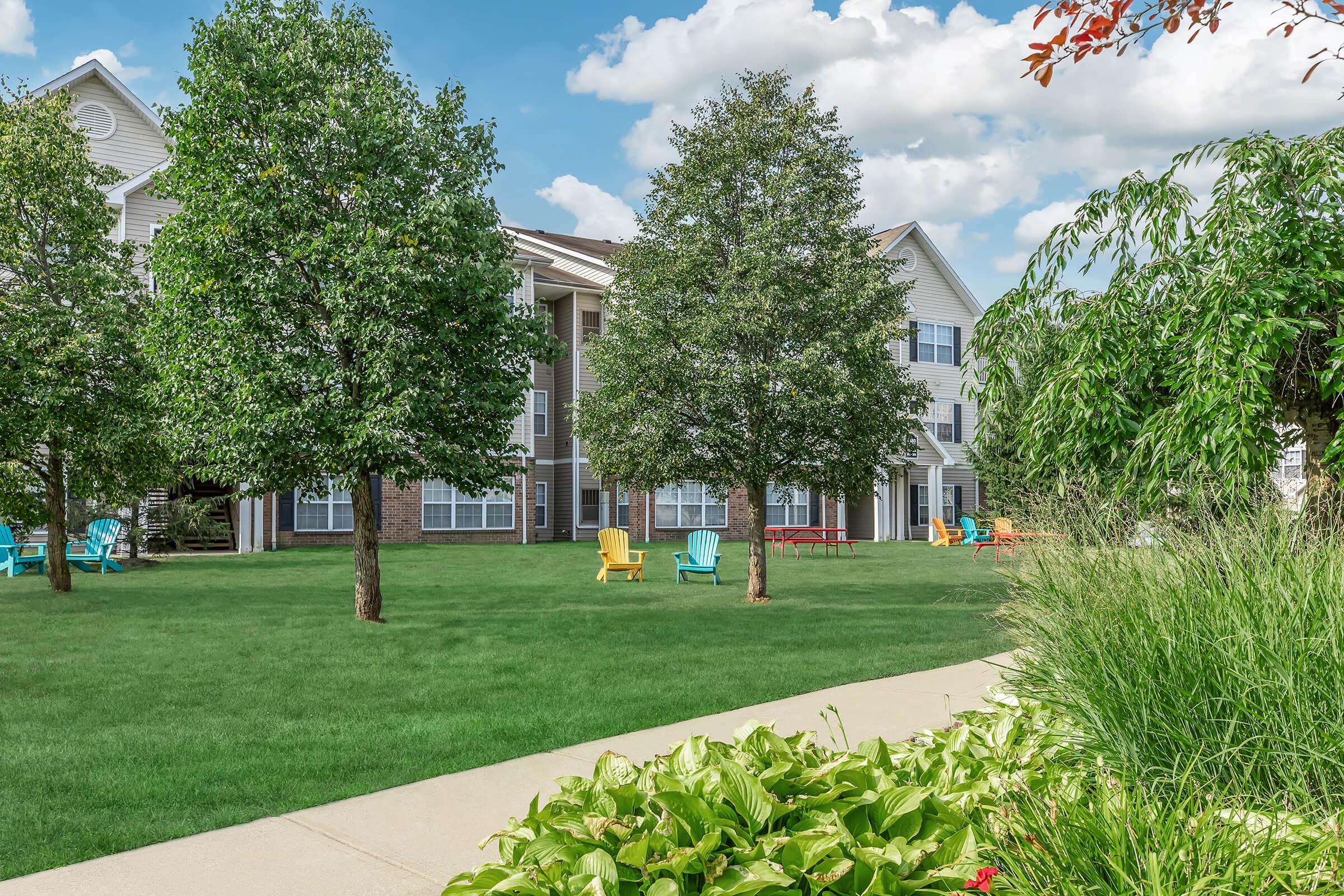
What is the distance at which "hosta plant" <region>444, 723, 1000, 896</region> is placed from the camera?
95.0 inches

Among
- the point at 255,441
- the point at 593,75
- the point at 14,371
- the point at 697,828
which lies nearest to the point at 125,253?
the point at 14,371

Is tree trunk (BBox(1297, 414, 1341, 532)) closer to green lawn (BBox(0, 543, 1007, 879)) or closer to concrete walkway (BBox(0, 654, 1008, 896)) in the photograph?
green lawn (BBox(0, 543, 1007, 879))

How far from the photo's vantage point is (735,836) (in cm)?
260

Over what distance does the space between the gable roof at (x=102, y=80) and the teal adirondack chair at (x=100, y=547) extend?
1004 centimetres

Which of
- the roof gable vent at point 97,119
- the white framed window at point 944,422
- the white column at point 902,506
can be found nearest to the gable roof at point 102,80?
the roof gable vent at point 97,119

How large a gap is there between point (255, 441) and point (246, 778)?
6.31m

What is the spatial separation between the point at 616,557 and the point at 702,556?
1616 millimetres

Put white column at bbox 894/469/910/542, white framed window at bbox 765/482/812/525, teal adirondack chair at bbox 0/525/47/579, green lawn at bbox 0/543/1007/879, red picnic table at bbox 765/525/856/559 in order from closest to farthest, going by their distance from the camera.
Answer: green lawn at bbox 0/543/1007/879 → teal adirondack chair at bbox 0/525/47/579 → red picnic table at bbox 765/525/856/559 → white framed window at bbox 765/482/812/525 → white column at bbox 894/469/910/542

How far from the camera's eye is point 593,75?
13953mm

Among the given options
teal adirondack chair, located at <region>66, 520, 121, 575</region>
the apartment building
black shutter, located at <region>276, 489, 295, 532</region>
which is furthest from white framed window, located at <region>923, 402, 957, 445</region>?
teal adirondack chair, located at <region>66, 520, 121, 575</region>

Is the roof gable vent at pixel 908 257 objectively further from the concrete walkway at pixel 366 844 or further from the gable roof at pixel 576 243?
the concrete walkway at pixel 366 844

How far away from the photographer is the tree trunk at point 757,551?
46.0 ft

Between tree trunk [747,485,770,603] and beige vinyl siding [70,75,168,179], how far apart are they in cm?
1912

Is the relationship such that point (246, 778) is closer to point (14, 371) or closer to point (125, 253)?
point (14, 371)
